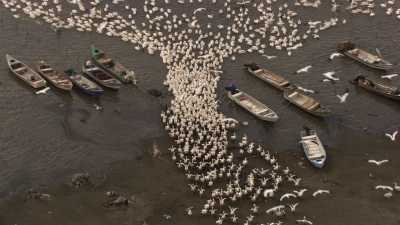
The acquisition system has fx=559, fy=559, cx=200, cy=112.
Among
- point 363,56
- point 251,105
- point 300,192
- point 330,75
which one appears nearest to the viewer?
point 300,192

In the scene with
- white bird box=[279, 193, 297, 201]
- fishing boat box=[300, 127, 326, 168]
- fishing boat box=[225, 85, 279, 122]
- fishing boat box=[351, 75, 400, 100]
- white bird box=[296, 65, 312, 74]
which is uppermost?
white bird box=[296, 65, 312, 74]

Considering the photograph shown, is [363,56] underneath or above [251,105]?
above

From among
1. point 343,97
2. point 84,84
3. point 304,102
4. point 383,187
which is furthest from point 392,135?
point 84,84

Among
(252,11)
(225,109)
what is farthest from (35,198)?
(252,11)

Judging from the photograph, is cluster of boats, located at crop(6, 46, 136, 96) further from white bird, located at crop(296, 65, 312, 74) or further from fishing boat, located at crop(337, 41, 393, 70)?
fishing boat, located at crop(337, 41, 393, 70)

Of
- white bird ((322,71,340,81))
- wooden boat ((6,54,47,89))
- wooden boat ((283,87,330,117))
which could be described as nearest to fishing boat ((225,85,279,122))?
wooden boat ((283,87,330,117))

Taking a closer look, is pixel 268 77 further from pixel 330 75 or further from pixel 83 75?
pixel 83 75
